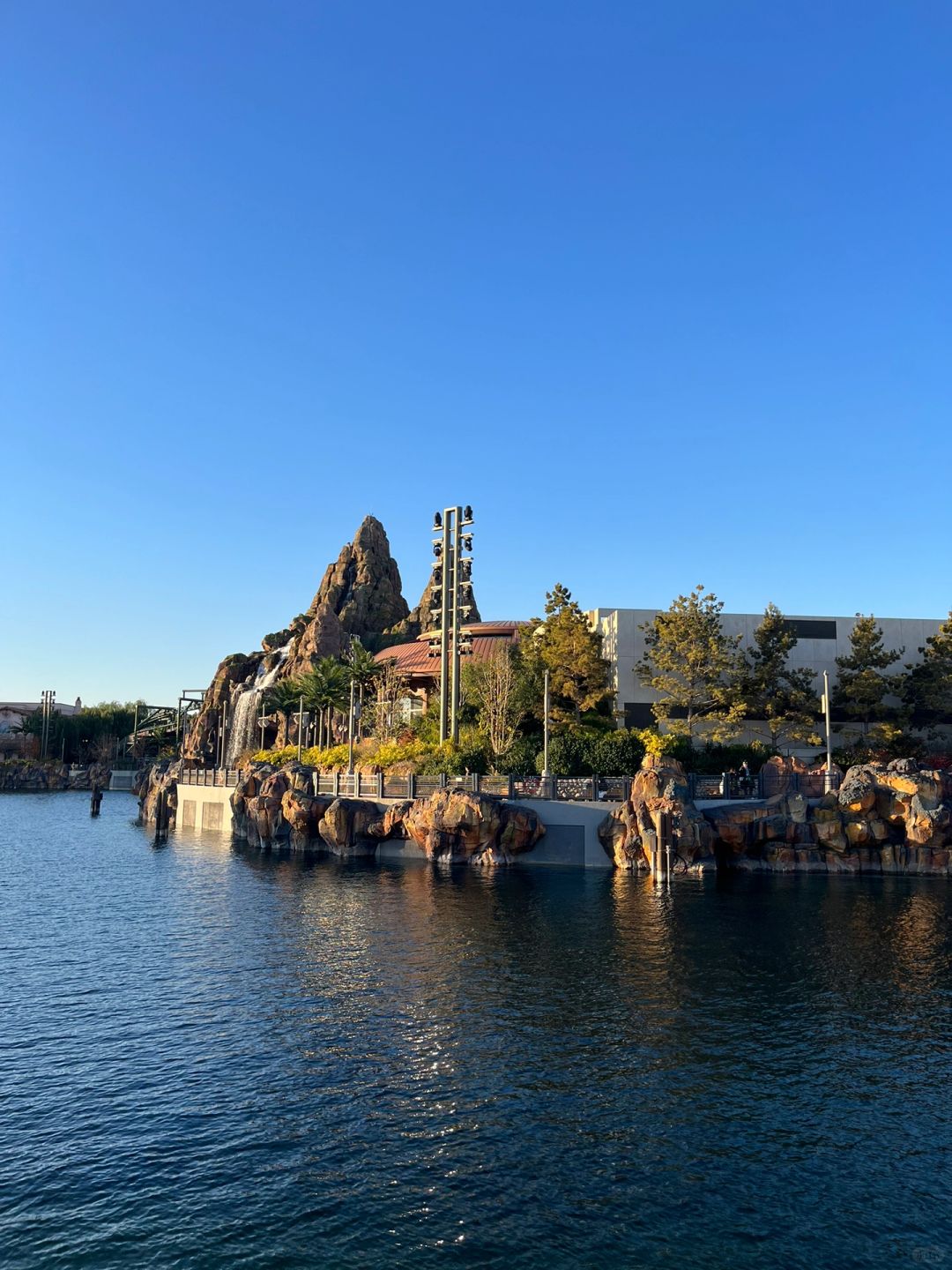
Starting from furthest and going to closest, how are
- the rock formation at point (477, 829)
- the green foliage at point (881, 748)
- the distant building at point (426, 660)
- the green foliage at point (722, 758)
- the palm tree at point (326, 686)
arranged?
the palm tree at point (326, 686) → the distant building at point (426, 660) → the green foliage at point (881, 748) → the green foliage at point (722, 758) → the rock formation at point (477, 829)

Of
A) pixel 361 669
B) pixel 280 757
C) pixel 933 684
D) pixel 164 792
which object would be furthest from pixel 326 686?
pixel 933 684

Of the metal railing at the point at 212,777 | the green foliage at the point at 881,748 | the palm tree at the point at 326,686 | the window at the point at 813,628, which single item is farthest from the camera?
the palm tree at the point at 326,686

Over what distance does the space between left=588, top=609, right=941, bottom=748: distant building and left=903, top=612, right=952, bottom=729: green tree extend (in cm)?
267

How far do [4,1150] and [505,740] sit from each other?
1844 inches

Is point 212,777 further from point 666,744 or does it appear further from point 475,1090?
point 475,1090

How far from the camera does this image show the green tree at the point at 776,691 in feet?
208

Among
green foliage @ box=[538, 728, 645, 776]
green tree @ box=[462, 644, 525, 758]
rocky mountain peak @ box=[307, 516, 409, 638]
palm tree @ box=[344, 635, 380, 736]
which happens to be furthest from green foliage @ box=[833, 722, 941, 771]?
rocky mountain peak @ box=[307, 516, 409, 638]

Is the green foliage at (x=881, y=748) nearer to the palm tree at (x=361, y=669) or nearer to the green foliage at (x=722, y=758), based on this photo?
the green foliage at (x=722, y=758)

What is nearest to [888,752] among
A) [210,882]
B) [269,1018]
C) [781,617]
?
[781,617]

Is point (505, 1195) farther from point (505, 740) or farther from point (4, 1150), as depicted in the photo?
point (505, 740)

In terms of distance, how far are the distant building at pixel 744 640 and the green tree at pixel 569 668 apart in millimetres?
2167

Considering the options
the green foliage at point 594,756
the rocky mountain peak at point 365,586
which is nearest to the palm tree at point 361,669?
the green foliage at point 594,756

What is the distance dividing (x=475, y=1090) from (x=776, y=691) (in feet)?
176

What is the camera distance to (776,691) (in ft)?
216
